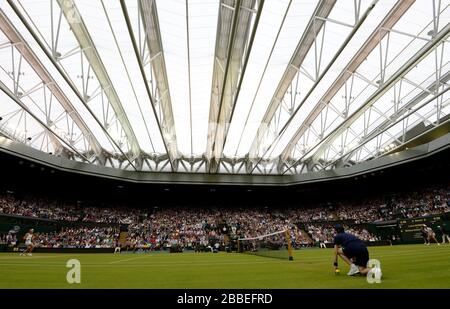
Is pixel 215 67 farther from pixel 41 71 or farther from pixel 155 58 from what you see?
pixel 41 71

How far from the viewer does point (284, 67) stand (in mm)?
19781

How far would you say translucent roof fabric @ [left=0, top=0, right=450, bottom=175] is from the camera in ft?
48.2

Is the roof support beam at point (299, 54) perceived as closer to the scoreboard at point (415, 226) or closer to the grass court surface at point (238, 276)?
the grass court surface at point (238, 276)

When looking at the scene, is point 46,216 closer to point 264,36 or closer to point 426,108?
point 264,36

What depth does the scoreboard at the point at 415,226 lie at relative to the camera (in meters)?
29.8

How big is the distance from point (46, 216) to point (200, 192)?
2229cm

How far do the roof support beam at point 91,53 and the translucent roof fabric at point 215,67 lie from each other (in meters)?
0.08

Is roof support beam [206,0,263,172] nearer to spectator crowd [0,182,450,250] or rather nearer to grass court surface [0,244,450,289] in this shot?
grass court surface [0,244,450,289]

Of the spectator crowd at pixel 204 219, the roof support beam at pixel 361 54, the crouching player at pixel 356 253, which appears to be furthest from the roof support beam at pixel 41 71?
the roof support beam at pixel 361 54

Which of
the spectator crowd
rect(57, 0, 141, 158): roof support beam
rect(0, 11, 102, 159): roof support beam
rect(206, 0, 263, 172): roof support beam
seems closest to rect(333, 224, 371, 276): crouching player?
rect(206, 0, 263, 172): roof support beam

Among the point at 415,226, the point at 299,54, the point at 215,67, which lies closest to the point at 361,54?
the point at 299,54

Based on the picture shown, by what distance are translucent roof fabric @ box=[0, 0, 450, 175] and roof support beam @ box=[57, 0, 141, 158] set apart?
8 cm

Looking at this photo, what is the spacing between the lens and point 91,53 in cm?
1748
